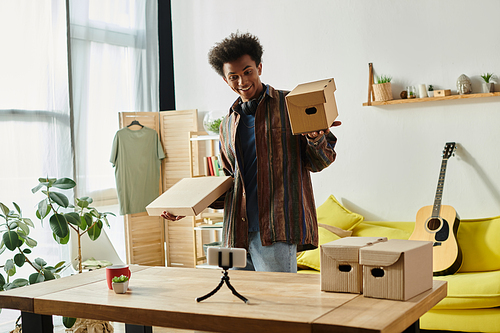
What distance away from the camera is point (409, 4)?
376 cm

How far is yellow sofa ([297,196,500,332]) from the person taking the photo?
9.20ft

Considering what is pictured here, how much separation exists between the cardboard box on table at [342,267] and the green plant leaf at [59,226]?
2.23m

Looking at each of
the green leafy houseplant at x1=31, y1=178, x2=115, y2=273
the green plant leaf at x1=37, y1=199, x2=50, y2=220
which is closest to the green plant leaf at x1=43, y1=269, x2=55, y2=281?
the green leafy houseplant at x1=31, y1=178, x2=115, y2=273

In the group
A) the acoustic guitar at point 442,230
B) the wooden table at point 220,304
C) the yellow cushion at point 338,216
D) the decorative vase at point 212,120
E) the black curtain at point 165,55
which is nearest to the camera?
the wooden table at point 220,304

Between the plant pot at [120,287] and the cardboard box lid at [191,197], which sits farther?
the cardboard box lid at [191,197]

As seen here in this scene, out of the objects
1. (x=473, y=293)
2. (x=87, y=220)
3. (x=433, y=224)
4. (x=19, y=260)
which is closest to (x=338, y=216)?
(x=433, y=224)

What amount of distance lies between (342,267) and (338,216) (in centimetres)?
237

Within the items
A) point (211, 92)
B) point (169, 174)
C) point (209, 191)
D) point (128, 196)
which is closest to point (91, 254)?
point (128, 196)

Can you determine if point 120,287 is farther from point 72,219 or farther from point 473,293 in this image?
point 473,293

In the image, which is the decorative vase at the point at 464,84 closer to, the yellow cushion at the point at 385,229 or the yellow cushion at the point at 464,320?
the yellow cushion at the point at 385,229

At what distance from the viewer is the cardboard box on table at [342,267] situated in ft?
4.55

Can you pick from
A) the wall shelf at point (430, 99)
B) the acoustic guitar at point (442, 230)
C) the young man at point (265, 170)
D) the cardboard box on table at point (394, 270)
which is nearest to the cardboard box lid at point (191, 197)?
the young man at point (265, 170)

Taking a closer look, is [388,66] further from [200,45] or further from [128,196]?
[128,196]

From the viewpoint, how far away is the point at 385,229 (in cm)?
363
